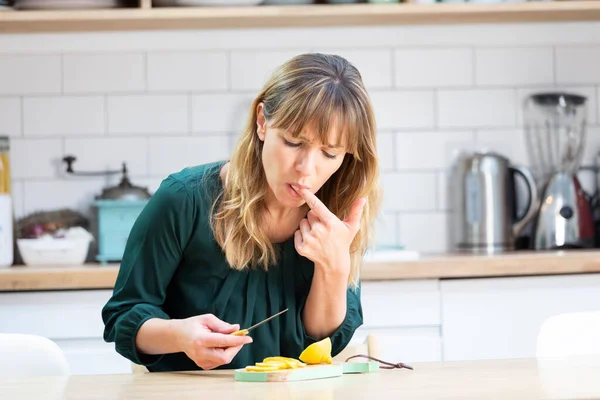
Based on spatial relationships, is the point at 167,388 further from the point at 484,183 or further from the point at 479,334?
the point at 484,183

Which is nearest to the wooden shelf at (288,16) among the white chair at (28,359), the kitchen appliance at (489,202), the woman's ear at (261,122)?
the kitchen appliance at (489,202)

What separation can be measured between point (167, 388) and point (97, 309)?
4.31 ft

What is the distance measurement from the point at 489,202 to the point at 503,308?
0.53 m

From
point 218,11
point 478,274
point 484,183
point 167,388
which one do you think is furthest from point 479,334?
point 167,388

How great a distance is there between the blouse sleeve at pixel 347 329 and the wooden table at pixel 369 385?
0.66 feet

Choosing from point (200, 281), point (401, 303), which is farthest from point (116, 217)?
point (200, 281)

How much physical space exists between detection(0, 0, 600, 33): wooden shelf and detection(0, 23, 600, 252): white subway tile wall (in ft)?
0.23

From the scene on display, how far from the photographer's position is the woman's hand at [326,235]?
151 cm

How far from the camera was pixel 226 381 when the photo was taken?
A: 1311mm

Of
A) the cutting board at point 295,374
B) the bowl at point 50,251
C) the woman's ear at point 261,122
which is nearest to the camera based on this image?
the cutting board at point 295,374

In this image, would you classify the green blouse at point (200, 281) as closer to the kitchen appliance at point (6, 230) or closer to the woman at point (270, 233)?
the woman at point (270, 233)

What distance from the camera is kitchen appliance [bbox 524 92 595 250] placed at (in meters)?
3.00

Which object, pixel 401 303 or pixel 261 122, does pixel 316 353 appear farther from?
pixel 401 303

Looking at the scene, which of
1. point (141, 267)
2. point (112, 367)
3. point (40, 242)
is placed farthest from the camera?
point (40, 242)
